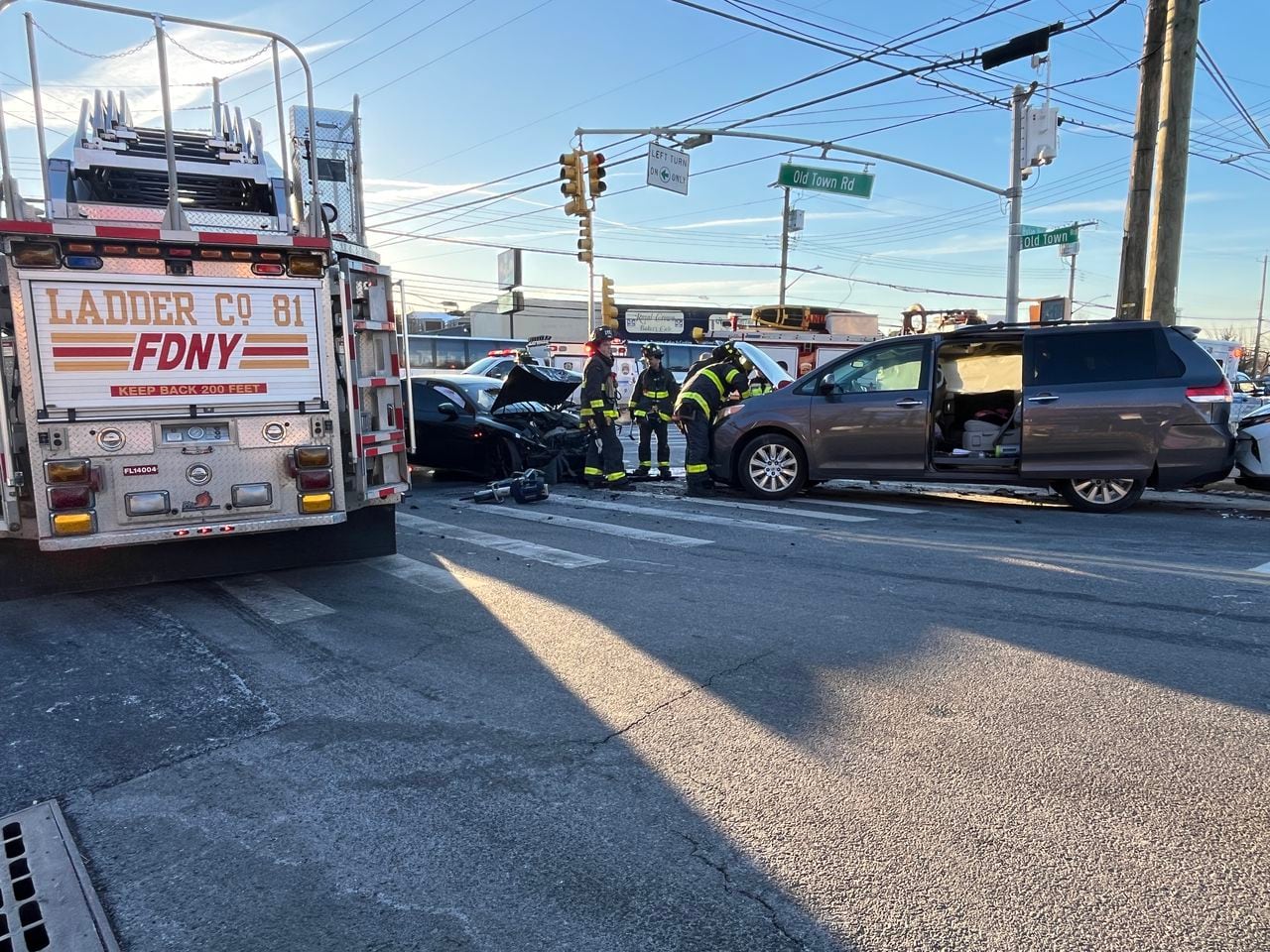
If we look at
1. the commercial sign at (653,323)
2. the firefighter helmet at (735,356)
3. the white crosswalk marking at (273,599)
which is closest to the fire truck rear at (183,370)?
the white crosswalk marking at (273,599)

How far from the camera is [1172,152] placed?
11.2 meters

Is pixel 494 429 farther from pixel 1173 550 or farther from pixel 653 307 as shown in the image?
pixel 653 307

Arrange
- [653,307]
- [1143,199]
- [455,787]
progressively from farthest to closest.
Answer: [653,307], [1143,199], [455,787]

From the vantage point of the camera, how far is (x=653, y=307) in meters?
61.0

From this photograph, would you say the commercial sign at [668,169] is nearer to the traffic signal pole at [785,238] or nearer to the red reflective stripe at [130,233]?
the red reflective stripe at [130,233]

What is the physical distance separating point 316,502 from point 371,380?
3.12 ft

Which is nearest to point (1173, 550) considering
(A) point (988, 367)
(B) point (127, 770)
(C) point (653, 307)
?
(A) point (988, 367)

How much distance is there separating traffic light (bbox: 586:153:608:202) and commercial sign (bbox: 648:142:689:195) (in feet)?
3.15

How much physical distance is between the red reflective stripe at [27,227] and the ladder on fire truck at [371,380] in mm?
1608

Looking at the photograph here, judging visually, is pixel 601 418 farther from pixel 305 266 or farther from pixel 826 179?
pixel 826 179

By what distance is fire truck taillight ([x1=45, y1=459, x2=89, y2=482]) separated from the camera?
4.93 meters

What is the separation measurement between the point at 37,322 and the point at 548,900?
177 inches

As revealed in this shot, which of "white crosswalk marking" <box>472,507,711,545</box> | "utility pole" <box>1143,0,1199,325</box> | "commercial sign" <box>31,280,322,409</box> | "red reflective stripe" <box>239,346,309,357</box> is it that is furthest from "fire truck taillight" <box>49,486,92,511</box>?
"utility pole" <box>1143,0,1199,325</box>

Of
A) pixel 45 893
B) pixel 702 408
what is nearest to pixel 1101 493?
pixel 702 408
